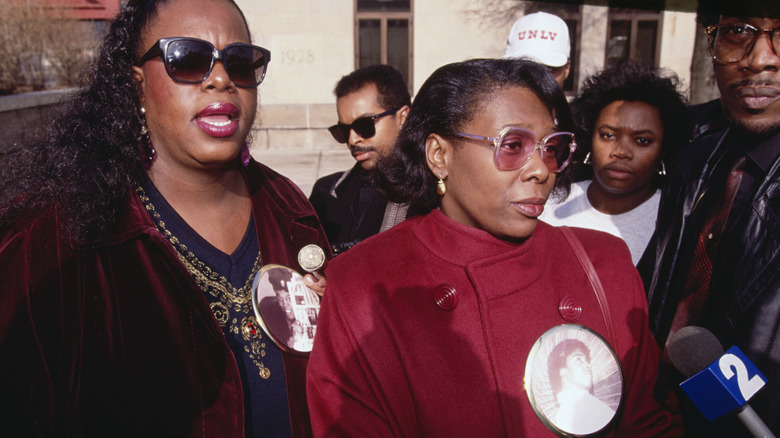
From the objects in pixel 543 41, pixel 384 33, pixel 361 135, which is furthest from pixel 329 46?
pixel 361 135

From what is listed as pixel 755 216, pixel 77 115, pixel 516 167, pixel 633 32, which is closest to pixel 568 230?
pixel 516 167

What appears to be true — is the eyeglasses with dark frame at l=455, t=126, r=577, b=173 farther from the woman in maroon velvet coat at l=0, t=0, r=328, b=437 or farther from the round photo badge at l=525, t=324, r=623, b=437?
the woman in maroon velvet coat at l=0, t=0, r=328, b=437

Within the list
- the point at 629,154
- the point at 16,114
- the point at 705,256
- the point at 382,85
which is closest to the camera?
the point at 705,256

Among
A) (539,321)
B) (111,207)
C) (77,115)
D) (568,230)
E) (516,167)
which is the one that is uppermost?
(77,115)

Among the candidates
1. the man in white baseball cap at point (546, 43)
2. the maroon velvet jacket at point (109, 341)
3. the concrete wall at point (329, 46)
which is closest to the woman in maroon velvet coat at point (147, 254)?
the maroon velvet jacket at point (109, 341)

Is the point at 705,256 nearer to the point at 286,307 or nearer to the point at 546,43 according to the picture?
the point at 286,307

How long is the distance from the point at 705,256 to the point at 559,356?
913 millimetres

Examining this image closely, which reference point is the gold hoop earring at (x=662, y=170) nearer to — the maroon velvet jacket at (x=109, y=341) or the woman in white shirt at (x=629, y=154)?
the woman in white shirt at (x=629, y=154)

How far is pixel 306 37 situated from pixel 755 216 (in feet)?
35.1

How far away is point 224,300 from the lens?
6.22 ft

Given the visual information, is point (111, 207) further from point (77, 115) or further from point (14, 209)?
point (77, 115)

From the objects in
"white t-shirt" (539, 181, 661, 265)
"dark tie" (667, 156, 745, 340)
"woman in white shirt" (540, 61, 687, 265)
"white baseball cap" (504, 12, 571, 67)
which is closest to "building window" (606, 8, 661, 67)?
"white baseball cap" (504, 12, 571, 67)

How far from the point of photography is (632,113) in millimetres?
2949

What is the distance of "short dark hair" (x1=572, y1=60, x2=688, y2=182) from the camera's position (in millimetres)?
2936
